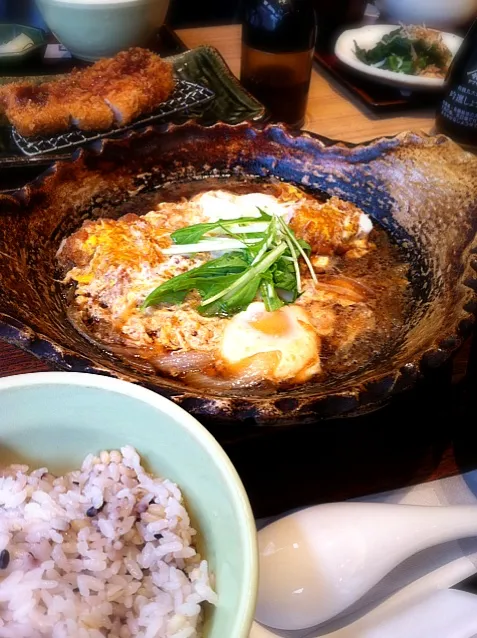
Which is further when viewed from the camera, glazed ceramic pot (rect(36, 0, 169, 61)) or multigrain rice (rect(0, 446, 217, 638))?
glazed ceramic pot (rect(36, 0, 169, 61))

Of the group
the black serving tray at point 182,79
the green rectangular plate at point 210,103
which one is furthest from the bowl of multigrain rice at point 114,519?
the green rectangular plate at point 210,103

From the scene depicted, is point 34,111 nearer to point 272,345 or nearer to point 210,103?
point 210,103

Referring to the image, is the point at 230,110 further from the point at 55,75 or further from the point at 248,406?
the point at 248,406

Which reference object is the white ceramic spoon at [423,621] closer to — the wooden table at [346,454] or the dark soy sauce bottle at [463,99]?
the wooden table at [346,454]

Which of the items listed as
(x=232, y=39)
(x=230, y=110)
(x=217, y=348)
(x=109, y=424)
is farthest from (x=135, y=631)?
(x=232, y=39)

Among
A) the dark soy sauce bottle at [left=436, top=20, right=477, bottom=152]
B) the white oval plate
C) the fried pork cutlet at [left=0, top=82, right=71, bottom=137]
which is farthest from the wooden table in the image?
the white oval plate

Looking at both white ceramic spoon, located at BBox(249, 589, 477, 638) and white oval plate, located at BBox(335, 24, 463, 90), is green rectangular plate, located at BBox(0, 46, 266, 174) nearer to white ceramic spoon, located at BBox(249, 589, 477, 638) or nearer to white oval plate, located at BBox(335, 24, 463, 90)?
white oval plate, located at BBox(335, 24, 463, 90)
